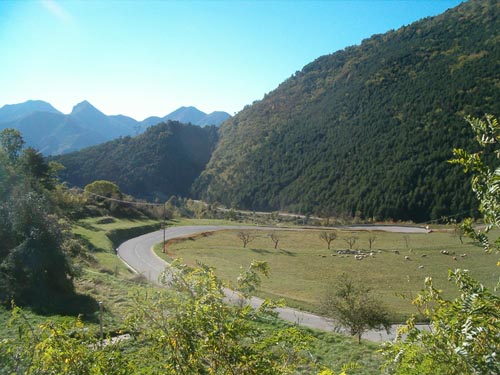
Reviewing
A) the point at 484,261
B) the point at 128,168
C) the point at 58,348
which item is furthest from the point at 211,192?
the point at 58,348

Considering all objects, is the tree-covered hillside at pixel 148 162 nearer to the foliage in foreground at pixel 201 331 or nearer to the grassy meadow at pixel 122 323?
the grassy meadow at pixel 122 323

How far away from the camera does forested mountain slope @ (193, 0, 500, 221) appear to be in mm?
76856

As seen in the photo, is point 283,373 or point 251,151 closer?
point 283,373

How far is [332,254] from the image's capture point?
38656 millimetres

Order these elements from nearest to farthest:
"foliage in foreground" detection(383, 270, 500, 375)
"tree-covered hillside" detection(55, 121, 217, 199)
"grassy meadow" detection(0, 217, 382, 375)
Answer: "foliage in foreground" detection(383, 270, 500, 375) < "grassy meadow" detection(0, 217, 382, 375) < "tree-covered hillside" detection(55, 121, 217, 199)

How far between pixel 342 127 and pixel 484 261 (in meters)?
82.6

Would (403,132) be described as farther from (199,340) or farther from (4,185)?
(199,340)

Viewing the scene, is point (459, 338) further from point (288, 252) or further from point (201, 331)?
point (288, 252)

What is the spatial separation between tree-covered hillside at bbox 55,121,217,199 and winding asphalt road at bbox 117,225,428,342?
6837cm

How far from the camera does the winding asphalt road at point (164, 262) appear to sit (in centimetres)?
1741

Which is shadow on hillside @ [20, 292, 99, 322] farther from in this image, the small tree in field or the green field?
the green field

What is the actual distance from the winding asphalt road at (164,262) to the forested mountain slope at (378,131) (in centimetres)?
1982

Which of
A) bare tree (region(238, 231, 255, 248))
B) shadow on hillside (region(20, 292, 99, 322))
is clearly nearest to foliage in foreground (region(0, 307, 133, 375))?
shadow on hillside (region(20, 292, 99, 322))

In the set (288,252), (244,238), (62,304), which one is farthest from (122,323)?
(244,238)
